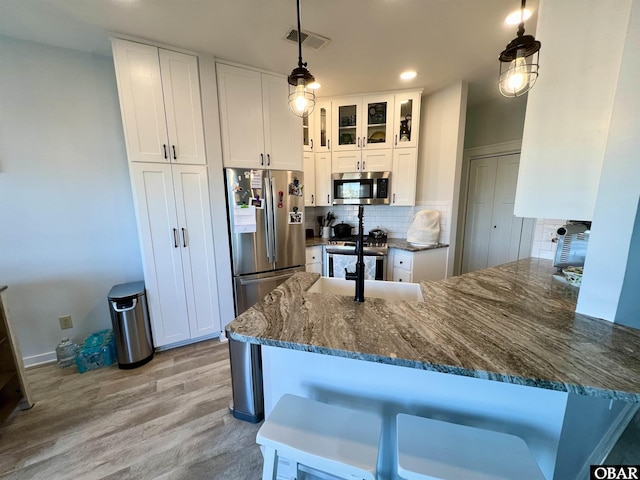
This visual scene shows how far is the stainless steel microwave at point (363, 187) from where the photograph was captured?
10.6 feet

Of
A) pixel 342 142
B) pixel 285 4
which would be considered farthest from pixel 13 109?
pixel 342 142

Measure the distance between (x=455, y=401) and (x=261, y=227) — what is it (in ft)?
7.02

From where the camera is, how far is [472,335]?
0.91m

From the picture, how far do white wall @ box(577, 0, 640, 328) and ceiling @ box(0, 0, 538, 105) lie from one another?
1.28 m

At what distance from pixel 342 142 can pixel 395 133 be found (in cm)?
68

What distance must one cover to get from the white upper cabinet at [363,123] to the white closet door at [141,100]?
1962mm

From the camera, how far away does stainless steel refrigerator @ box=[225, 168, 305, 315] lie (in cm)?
250

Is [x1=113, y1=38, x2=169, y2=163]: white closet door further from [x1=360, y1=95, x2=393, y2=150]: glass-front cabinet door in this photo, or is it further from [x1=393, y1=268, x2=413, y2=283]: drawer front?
[x1=393, y1=268, x2=413, y2=283]: drawer front

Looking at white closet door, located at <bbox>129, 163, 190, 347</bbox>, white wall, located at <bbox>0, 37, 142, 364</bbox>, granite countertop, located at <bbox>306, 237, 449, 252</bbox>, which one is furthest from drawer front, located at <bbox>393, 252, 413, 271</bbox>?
white wall, located at <bbox>0, 37, 142, 364</bbox>

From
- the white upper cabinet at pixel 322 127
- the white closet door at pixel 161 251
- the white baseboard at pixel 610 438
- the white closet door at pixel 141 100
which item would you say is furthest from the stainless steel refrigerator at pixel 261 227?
the white baseboard at pixel 610 438

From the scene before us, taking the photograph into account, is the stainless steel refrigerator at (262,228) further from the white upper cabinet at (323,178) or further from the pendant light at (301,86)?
the pendant light at (301,86)

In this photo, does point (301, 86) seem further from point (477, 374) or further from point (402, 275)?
point (402, 275)

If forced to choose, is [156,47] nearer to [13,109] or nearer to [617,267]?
[13,109]

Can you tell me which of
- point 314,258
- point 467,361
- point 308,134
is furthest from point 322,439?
point 308,134
